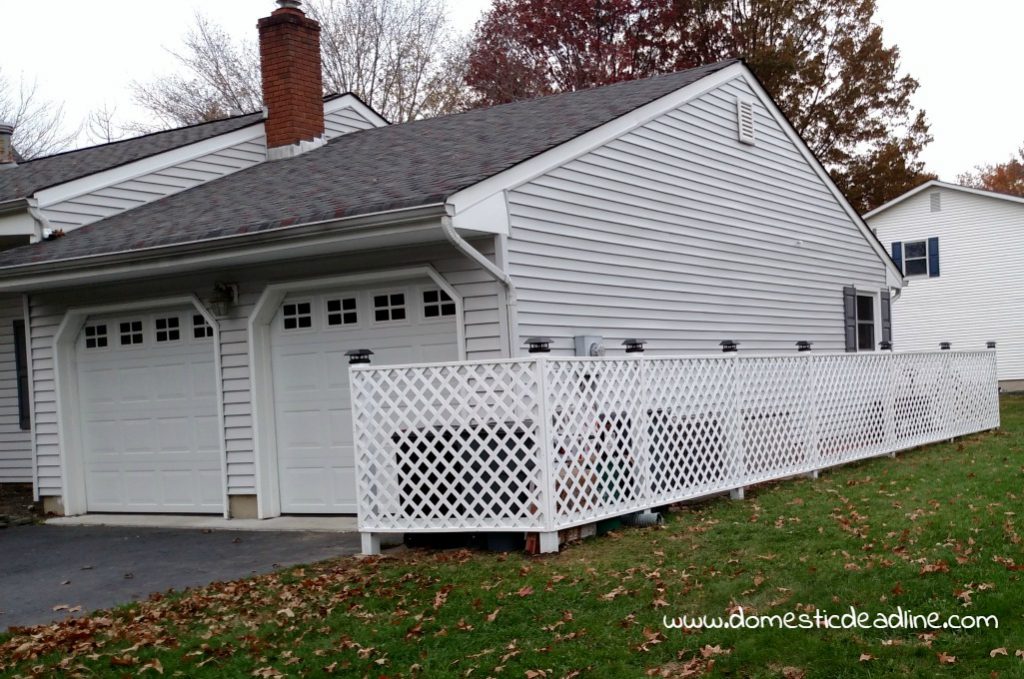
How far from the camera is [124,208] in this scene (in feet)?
42.2

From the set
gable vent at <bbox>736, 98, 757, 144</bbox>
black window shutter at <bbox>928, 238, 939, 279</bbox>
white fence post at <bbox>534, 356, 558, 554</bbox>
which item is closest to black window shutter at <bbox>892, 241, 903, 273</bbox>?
black window shutter at <bbox>928, 238, 939, 279</bbox>

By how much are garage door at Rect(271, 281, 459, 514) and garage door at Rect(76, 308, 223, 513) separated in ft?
3.13

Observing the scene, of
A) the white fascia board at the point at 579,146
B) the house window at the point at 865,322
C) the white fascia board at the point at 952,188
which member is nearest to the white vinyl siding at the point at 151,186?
the white fascia board at the point at 579,146

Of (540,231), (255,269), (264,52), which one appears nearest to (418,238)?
(540,231)

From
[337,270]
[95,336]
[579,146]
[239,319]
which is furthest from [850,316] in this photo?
[95,336]

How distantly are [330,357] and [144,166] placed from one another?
15.1 feet

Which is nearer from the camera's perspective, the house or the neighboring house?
the house

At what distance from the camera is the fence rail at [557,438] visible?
25.1 feet

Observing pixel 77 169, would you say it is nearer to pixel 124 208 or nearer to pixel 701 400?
pixel 124 208

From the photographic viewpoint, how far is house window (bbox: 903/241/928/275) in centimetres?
2759

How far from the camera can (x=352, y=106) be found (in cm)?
1562

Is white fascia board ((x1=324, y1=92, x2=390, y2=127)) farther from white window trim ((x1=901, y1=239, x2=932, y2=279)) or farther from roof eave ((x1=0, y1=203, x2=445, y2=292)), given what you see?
white window trim ((x1=901, y1=239, x2=932, y2=279))

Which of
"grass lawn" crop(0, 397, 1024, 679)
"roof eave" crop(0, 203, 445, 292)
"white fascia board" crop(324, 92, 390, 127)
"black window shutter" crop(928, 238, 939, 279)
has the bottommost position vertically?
"grass lawn" crop(0, 397, 1024, 679)

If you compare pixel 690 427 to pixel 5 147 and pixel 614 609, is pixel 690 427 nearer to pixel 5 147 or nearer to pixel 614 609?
pixel 614 609
